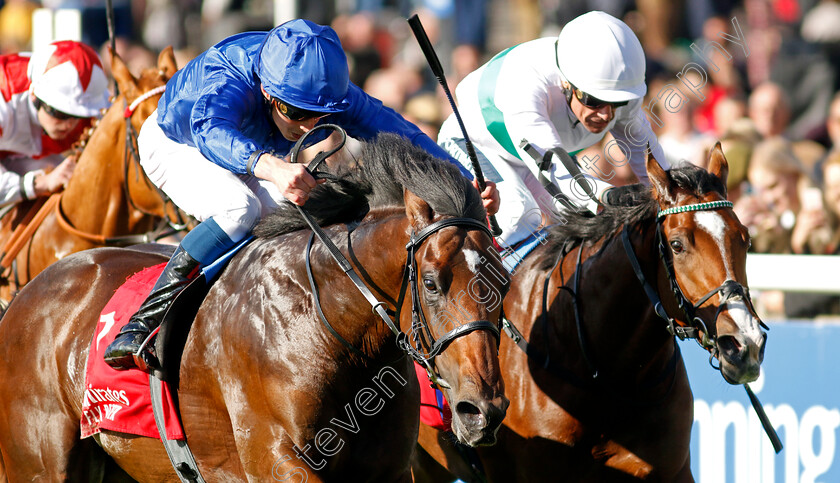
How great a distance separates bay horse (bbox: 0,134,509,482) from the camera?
265 centimetres

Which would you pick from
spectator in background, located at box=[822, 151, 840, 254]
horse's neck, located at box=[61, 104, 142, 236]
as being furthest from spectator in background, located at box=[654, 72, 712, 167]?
horse's neck, located at box=[61, 104, 142, 236]

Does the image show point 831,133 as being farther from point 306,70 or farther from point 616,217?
point 306,70

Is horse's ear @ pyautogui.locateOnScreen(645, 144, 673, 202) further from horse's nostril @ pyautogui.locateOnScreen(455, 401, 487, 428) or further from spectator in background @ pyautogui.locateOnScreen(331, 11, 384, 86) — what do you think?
spectator in background @ pyautogui.locateOnScreen(331, 11, 384, 86)

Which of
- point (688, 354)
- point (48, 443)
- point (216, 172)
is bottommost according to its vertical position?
point (688, 354)

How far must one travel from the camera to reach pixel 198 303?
11.2 ft

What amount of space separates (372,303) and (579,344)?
1.13 metres

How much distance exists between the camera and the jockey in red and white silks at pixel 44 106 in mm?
5777

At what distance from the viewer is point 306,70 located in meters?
3.26

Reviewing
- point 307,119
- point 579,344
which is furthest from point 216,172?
point 579,344

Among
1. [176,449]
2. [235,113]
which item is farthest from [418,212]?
[176,449]

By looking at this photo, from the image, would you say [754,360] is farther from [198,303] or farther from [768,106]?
[768,106]

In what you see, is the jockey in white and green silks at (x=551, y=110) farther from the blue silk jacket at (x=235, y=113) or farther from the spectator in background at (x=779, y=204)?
the spectator in background at (x=779, y=204)

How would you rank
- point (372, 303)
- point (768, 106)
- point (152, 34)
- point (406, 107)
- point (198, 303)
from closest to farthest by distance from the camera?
point (372, 303) < point (198, 303) < point (768, 106) < point (406, 107) < point (152, 34)

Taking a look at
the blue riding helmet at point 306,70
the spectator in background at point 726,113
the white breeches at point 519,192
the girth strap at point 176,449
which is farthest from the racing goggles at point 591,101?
the spectator in background at point 726,113
